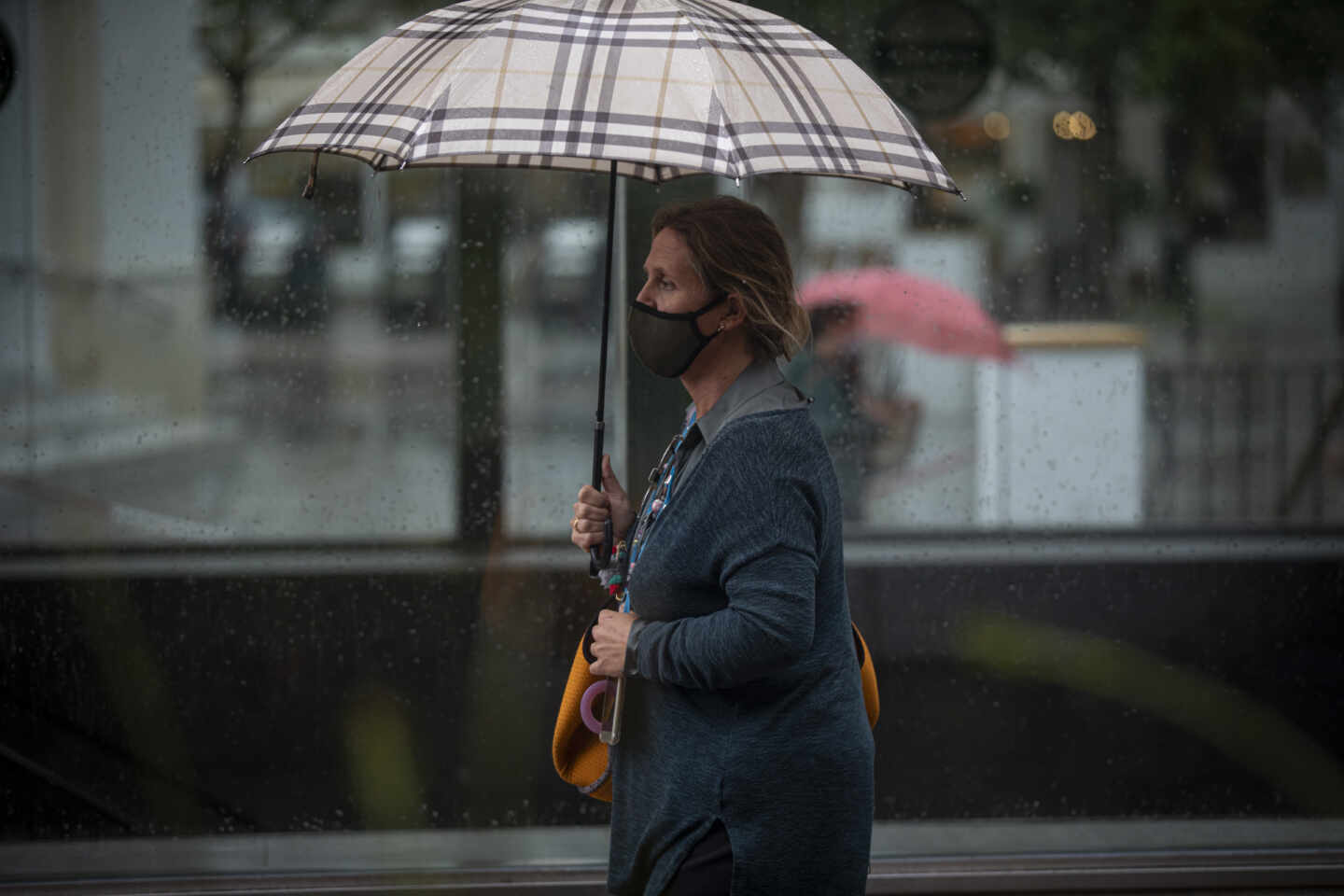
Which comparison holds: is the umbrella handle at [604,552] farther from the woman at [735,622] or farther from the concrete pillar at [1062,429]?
the concrete pillar at [1062,429]

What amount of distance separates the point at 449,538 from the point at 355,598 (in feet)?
1.12

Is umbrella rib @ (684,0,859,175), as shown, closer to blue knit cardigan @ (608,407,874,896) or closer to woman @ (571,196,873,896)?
woman @ (571,196,873,896)

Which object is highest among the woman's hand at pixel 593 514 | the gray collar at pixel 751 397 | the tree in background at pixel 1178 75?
the tree in background at pixel 1178 75

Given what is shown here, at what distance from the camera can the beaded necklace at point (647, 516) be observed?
210 centimetres

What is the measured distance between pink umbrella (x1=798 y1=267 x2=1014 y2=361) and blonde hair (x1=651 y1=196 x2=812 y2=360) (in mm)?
2130

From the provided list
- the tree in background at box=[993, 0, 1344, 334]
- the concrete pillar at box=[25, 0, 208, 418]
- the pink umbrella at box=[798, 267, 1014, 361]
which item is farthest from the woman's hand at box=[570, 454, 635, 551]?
Result: the tree in background at box=[993, 0, 1344, 334]

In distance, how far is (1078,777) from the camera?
4293mm

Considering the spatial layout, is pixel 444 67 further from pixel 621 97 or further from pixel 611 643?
pixel 611 643

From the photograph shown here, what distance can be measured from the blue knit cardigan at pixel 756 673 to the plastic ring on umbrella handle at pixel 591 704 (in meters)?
0.16

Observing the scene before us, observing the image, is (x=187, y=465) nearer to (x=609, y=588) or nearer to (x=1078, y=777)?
(x=609, y=588)

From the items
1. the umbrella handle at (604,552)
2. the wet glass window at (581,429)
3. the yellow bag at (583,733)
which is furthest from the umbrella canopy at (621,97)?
the wet glass window at (581,429)

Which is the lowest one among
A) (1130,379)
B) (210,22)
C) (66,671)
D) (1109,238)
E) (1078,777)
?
(1078,777)

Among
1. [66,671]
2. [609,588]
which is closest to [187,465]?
[66,671]

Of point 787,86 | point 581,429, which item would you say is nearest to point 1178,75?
point 581,429
